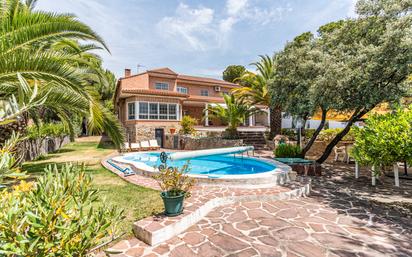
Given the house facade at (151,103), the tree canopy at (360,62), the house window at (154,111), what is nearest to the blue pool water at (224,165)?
the tree canopy at (360,62)

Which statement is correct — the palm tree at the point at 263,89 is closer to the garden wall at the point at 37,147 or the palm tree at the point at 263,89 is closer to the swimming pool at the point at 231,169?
the swimming pool at the point at 231,169

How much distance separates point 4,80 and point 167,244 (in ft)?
22.7

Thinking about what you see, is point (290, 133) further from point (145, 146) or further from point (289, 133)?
point (145, 146)

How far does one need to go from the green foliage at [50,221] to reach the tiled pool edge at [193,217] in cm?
217

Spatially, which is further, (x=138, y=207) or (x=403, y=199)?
(x=403, y=199)

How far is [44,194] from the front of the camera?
2619 millimetres

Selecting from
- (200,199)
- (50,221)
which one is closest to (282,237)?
(200,199)

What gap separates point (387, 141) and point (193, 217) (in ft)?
20.3

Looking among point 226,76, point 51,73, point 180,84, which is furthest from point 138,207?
point 226,76

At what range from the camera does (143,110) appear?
81.4 feet

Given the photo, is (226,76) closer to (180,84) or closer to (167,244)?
(180,84)

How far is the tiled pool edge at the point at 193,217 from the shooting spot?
4.82 m

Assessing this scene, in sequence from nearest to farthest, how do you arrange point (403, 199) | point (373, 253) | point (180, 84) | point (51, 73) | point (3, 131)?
point (373, 253), point (51, 73), point (403, 199), point (3, 131), point (180, 84)

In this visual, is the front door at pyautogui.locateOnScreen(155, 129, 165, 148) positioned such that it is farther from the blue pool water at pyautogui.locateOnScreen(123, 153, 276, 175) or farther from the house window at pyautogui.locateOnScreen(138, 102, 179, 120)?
the blue pool water at pyautogui.locateOnScreen(123, 153, 276, 175)
